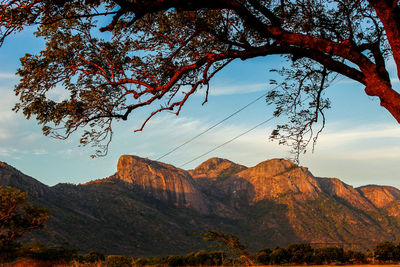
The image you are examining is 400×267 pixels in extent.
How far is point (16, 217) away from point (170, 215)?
14012 cm

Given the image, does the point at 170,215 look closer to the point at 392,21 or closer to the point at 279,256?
the point at 279,256

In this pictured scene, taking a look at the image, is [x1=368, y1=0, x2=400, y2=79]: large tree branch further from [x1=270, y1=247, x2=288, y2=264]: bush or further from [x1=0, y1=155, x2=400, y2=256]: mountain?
[x1=0, y1=155, x2=400, y2=256]: mountain

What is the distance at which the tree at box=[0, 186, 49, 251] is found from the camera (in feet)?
70.5

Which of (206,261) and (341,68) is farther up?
(341,68)

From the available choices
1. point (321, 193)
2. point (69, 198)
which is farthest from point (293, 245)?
point (321, 193)

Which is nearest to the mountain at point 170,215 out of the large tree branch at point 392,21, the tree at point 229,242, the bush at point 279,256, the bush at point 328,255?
the bush at point 328,255

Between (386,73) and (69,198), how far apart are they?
13295 centimetres

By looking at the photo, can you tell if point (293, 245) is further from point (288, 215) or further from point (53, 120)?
point (288, 215)

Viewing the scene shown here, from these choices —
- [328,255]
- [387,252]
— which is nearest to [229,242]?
[328,255]

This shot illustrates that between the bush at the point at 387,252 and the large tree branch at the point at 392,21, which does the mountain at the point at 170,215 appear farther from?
the large tree branch at the point at 392,21

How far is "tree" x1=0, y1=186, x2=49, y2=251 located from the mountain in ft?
192

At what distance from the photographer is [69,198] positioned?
426ft

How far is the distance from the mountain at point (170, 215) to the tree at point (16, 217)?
192 feet

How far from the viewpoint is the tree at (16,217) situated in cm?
2150
